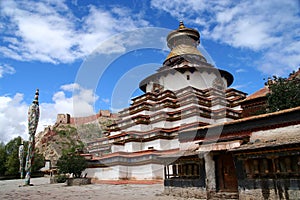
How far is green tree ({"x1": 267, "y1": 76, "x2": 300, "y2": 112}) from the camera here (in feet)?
56.8

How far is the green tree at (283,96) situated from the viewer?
56.8ft

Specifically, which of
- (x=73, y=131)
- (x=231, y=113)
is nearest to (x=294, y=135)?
(x=231, y=113)

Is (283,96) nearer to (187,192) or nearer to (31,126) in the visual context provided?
(187,192)

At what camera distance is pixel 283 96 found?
57.5 feet

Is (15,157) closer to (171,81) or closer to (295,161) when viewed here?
(171,81)

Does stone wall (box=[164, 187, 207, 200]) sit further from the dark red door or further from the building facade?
the building facade

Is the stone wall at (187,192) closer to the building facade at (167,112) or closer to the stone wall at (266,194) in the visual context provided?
the stone wall at (266,194)

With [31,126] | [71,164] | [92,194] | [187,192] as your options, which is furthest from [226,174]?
[31,126]

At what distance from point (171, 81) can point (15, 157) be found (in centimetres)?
2634

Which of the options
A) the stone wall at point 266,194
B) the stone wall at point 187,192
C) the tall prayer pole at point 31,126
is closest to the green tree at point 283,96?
the stone wall at point 187,192

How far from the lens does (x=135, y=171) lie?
2084cm

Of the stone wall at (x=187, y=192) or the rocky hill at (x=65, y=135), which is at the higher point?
the rocky hill at (x=65, y=135)

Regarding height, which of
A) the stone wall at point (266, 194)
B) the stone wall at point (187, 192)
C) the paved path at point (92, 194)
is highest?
the stone wall at point (266, 194)

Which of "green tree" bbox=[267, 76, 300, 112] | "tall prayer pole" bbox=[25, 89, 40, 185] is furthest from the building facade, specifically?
"green tree" bbox=[267, 76, 300, 112]
